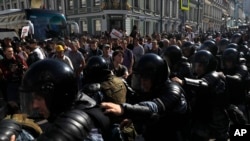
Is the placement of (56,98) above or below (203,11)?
below

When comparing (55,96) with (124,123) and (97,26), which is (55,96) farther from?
(97,26)

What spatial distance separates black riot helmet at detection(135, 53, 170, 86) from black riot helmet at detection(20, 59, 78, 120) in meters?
0.96

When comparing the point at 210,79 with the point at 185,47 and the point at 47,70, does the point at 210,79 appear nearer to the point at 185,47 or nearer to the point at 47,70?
the point at 47,70

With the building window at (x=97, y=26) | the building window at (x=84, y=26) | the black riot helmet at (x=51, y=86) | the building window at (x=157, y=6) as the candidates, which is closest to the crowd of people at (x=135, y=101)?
the black riot helmet at (x=51, y=86)

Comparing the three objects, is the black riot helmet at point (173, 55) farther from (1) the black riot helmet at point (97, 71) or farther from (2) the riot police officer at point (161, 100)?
(2) the riot police officer at point (161, 100)

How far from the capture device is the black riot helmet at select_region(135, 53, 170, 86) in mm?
2537

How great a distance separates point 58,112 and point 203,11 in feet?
216

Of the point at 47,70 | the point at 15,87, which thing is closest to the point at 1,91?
the point at 15,87

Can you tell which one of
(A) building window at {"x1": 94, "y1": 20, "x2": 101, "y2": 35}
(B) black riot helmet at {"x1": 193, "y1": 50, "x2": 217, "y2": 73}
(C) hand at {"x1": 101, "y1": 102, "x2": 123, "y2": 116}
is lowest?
(C) hand at {"x1": 101, "y1": 102, "x2": 123, "y2": 116}

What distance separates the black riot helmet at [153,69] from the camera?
2.54 m

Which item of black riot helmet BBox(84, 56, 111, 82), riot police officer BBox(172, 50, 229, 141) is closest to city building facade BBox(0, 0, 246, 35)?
black riot helmet BBox(84, 56, 111, 82)

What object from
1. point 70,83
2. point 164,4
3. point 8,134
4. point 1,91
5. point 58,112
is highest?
point 164,4

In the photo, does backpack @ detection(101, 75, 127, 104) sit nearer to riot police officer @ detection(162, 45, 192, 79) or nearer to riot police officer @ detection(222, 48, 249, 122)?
riot police officer @ detection(162, 45, 192, 79)

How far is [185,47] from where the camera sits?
614cm
